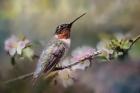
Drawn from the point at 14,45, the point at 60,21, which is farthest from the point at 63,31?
the point at 14,45

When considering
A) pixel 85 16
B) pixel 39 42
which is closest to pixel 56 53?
pixel 39 42

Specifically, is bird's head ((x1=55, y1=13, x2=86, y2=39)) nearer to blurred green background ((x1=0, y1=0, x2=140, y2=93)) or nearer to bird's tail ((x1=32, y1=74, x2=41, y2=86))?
blurred green background ((x1=0, y1=0, x2=140, y2=93))

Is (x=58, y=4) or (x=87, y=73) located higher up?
(x=58, y=4)

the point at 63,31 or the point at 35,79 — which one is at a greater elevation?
the point at 63,31

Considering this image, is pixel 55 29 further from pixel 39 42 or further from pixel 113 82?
pixel 113 82

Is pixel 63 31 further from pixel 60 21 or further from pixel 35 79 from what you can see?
pixel 35 79

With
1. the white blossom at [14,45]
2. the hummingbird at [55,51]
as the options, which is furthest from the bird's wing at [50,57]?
the white blossom at [14,45]
